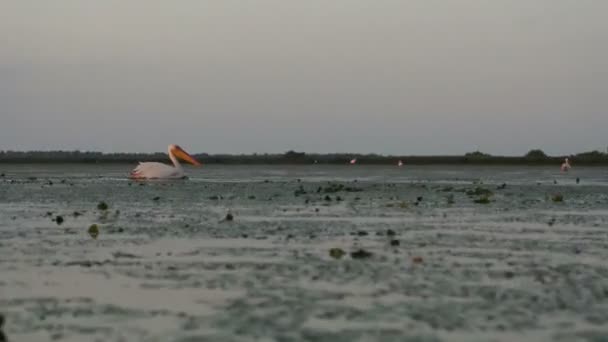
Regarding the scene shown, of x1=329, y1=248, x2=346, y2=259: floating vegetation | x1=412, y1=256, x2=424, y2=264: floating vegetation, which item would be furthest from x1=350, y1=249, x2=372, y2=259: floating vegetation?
x1=412, y1=256, x2=424, y2=264: floating vegetation

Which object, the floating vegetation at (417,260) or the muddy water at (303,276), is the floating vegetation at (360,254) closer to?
the muddy water at (303,276)

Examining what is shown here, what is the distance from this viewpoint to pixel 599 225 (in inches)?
955

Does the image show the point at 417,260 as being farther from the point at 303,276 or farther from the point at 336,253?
the point at 303,276

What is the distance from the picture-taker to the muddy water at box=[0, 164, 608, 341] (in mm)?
10617

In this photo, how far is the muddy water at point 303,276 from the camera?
1062 cm

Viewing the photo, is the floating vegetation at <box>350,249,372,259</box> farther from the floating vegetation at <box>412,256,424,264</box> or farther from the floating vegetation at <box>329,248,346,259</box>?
the floating vegetation at <box>412,256,424,264</box>

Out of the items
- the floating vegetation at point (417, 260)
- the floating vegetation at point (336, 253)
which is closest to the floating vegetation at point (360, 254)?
the floating vegetation at point (336, 253)

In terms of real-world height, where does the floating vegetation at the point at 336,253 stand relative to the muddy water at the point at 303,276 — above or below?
above

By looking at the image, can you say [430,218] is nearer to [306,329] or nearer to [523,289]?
[523,289]

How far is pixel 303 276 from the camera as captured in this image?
1447cm

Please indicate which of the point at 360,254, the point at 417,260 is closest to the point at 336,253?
the point at 360,254

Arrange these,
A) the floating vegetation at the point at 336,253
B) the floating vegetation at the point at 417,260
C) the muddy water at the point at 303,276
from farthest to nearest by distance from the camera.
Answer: the floating vegetation at the point at 336,253, the floating vegetation at the point at 417,260, the muddy water at the point at 303,276

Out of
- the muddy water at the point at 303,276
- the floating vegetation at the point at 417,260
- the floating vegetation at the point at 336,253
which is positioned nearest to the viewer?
the muddy water at the point at 303,276

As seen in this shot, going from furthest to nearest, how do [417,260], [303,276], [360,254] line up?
[360,254] < [417,260] < [303,276]
